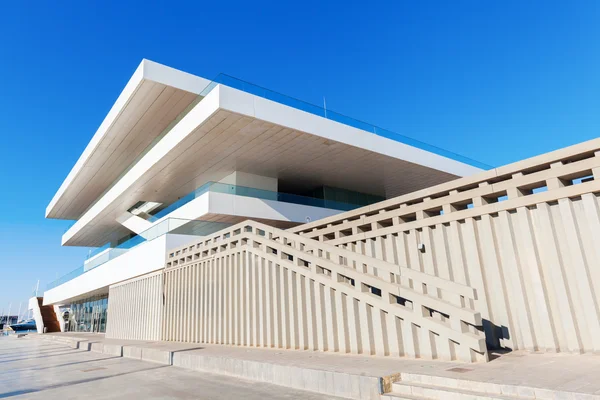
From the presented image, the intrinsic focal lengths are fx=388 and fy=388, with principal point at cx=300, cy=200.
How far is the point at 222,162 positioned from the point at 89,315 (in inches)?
891

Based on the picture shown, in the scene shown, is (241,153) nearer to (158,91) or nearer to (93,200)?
(158,91)

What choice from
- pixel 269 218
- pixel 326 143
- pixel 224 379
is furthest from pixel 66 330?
pixel 224 379

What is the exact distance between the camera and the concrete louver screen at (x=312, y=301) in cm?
636

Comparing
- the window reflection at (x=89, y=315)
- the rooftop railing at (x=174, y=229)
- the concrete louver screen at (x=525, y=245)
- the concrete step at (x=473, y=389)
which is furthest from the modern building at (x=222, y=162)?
the concrete step at (x=473, y=389)

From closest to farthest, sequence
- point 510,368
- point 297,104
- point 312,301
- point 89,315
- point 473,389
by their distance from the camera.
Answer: point 473,389 < point 510,368 < point 312,301 < point 297,104 < point 89,315

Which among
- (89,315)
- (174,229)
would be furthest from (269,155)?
(89,315)

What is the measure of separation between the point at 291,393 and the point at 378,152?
13866 millimetres

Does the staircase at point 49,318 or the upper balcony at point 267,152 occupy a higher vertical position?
the upper balcony at point 267,152

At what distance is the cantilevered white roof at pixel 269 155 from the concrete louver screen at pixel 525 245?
8582mm

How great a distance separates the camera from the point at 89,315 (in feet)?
106

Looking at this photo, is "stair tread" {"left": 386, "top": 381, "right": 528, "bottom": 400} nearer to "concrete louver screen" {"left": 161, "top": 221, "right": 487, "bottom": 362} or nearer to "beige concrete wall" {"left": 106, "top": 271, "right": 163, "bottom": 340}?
"concrete louver screen" {"left": 161, "top": 221, "right": 487, "bottom": 362}

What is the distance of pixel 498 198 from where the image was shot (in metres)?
7.12

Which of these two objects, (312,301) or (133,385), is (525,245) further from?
(133,385)

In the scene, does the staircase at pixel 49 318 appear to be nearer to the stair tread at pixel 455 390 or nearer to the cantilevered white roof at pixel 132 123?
the cantilevered white roof at pixel 132 123
